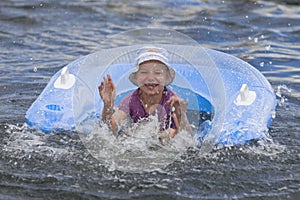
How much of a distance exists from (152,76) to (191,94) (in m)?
0.60

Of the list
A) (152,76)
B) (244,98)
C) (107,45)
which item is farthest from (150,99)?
(107,45)

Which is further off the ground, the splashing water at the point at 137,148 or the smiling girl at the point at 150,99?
the smiling girl at the point at 150,99

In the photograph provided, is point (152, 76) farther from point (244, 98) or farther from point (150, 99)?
point (244, 98)

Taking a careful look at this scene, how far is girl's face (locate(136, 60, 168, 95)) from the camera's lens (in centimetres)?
496

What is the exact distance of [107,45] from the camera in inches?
333

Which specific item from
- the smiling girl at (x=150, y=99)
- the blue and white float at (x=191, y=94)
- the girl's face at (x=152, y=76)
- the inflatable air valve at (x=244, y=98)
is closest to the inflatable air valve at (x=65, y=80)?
the blue and white float at (x=191, y=94)

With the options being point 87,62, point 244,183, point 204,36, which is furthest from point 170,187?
point 204,36

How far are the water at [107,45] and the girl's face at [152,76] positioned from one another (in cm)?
57

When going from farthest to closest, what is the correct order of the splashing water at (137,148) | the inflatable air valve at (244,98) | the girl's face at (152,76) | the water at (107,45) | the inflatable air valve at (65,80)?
the inflatable air valve at (65,80), the inflatable air valve at (244,98), the girl's face at (152,76), the splashing water at (137,148), the water at (107,45)

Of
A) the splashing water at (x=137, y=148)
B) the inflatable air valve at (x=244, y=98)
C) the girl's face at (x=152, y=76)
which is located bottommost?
the splashing water at (x=137, y=148)

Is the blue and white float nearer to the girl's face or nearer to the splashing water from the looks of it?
the splashing water

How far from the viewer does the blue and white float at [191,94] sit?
5.04 metres

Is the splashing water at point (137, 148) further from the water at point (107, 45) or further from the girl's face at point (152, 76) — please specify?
the girl's face at point (152, 76)

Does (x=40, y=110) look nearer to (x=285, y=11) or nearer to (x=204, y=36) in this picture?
(x=204, y=36)
